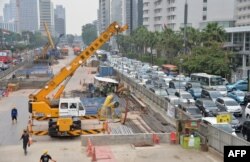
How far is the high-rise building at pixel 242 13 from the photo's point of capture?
8256 cm

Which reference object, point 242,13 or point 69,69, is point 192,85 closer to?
point 69,69

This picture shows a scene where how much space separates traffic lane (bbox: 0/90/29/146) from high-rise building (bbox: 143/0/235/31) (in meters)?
51.0

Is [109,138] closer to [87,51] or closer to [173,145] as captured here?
[173,145]

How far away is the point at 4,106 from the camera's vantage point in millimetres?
37656

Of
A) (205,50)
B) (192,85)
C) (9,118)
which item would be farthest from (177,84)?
(9,118)

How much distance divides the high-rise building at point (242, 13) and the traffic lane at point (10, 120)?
5167 cm

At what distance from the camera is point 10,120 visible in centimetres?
3083

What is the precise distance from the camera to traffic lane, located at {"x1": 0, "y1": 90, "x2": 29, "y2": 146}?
82.0ft

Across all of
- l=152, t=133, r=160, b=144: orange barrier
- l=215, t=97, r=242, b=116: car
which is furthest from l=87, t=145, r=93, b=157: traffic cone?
l=215, t=97, r=242, b=116: car

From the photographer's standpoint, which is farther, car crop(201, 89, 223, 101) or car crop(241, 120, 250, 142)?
car crop(201, 89, 223, 101)

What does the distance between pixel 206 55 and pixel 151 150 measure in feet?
109

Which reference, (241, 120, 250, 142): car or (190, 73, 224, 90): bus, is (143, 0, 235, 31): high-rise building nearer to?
(190, 73, 224, 90): bus

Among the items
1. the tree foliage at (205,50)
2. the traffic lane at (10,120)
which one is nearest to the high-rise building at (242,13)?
the tree foliage at (205,50)

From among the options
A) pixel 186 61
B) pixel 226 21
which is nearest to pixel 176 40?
pixel 226 21
